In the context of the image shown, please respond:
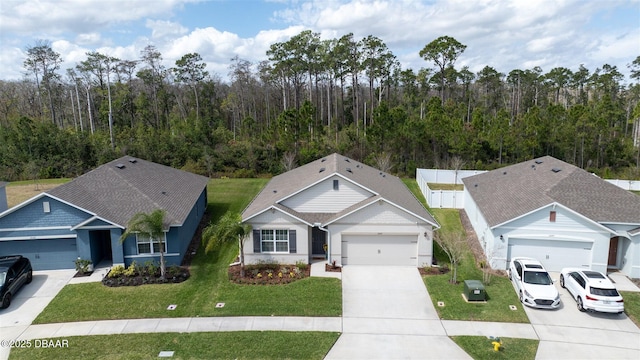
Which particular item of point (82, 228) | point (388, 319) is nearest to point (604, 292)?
point (388, 319)

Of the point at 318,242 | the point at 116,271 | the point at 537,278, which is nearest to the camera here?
the point at 537,278

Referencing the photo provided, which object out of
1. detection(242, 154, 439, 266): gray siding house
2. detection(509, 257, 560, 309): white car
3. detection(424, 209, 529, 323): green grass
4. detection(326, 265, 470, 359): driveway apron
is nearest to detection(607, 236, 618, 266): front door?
detection(509, 257, 560, 309): white car

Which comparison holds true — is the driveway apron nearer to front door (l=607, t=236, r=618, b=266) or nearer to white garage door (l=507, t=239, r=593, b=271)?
white garage door (l=507, t=239, r=593, b=271)

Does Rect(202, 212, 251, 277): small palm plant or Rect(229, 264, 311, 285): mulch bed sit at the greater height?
Rect(202, 212, 251, 277): small palm plant

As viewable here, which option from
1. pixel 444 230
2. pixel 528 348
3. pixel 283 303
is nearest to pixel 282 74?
pixel 444 230

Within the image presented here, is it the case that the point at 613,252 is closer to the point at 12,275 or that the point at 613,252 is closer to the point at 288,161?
the point at 12,275

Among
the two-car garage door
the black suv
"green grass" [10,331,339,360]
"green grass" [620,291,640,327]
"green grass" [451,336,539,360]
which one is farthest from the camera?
the two-car garage door
